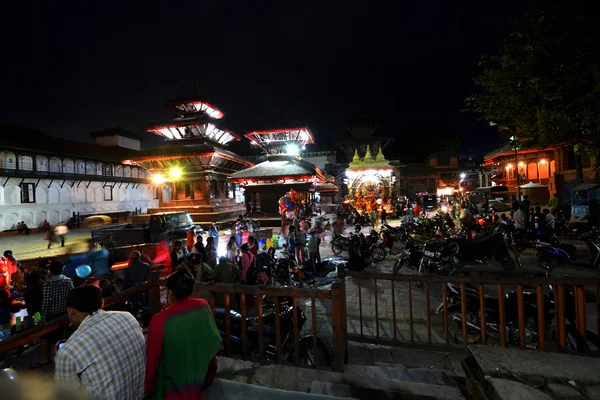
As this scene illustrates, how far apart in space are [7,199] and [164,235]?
2545 cm

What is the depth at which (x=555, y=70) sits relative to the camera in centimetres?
867

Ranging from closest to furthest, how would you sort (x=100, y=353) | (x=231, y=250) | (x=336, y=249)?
(x=100, y=353)
(x=231, y=250)
(x=336, y=249)

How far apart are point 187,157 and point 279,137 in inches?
315

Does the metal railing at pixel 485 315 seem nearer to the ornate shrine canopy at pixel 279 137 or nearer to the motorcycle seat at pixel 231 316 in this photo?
the motorcycle seat at pixel 231 316

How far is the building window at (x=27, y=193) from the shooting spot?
1104 inches

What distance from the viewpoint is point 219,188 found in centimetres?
2653

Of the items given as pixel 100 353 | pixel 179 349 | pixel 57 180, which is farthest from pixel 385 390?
pixel 57 180

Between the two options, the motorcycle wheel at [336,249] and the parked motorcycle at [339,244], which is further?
the motorcycle wheel at [336,249]

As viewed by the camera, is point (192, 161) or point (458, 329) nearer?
point (458, 329)

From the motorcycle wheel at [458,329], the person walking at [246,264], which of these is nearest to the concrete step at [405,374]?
Answer: the motorcycle wheel at [458,329]

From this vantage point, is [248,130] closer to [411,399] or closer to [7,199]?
[411,399]

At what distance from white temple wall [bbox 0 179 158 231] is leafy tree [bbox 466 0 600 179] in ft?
129

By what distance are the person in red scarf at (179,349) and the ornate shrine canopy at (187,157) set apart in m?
22.0

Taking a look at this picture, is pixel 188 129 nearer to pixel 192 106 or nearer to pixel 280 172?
pixel 192 106
